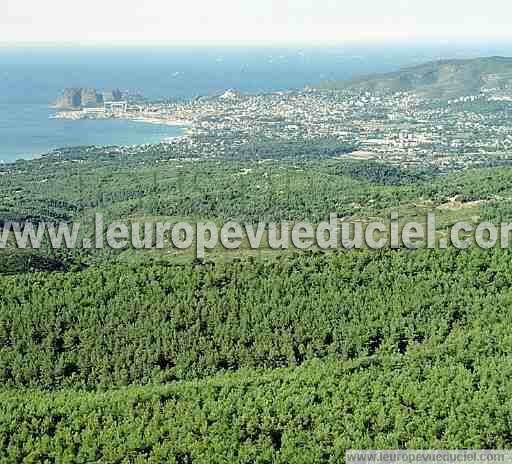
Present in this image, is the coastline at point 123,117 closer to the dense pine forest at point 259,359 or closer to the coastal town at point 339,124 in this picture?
the coastal town at point 339,124

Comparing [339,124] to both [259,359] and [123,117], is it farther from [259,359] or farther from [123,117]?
[259,359]

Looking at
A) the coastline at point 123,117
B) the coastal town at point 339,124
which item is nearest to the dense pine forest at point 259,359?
the coastal town at point 339,124

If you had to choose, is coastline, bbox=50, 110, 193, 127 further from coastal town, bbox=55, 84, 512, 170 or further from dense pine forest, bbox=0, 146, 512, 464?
dense pine forest, bbox=0, 146, 512, 464

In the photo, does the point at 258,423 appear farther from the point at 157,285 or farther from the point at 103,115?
the point at 103,115

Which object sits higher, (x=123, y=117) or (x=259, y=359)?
(x=123, y=117)

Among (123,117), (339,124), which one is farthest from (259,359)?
(123,117)

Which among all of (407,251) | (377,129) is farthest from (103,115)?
(407,251)
